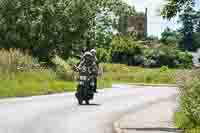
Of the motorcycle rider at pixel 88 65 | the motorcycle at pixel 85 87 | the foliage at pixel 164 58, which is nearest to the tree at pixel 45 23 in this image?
the motorcycle at pixel 85 87

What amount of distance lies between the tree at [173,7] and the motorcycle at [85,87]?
8544 mm

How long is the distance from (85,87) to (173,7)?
906 cm

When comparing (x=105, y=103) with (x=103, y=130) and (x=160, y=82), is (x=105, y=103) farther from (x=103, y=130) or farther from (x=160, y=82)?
(x=160, y=82)

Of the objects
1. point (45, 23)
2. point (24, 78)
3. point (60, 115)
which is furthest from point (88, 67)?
point (45, 23)

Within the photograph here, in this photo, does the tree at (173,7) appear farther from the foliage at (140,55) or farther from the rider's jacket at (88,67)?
the foliage at (140,55)

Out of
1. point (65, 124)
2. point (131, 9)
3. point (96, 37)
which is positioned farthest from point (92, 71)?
point (131, 9)

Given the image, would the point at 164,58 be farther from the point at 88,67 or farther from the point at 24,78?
the point at 88,67

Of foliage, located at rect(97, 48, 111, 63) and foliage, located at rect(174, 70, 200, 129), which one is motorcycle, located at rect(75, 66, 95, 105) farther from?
foliage, located at rect(97, 48, 111, 63)

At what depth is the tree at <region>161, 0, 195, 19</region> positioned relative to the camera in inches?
729

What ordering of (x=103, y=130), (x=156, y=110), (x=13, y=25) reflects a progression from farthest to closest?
1. (x=13, y=25)
2. (x=156, y=110)
3. (x=103, y=130)

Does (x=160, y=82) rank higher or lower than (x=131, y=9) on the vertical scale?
lower

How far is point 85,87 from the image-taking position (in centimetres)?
2702

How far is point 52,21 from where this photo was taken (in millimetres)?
57531

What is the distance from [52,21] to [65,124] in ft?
128
